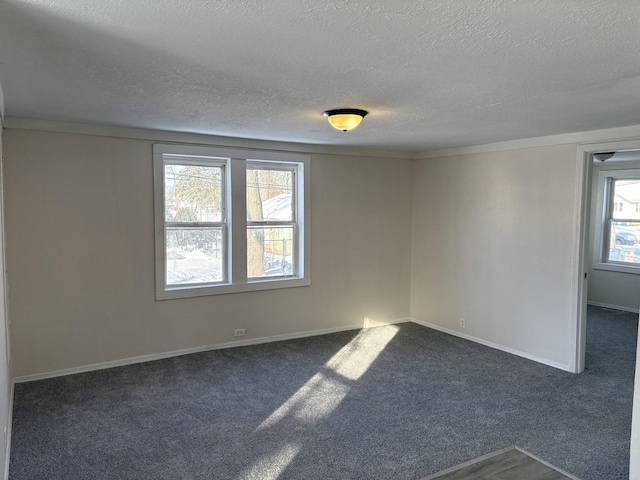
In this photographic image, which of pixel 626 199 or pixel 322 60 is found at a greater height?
pixel 322 60

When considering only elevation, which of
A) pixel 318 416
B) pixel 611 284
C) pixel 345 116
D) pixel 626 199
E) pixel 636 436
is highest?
pixel 345 116

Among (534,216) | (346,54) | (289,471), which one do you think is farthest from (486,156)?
(289,471)

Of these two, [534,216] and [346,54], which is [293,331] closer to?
[534,216]

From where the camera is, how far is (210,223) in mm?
5016

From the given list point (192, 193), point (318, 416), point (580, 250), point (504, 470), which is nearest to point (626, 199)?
point (580, 250)

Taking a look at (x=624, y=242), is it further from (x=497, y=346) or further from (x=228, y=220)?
(x=228, y=220)

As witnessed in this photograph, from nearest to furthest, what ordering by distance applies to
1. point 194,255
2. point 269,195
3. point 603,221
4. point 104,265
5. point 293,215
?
point 104,265
point 194,255
point 269,195
point 293,215
point 603,221

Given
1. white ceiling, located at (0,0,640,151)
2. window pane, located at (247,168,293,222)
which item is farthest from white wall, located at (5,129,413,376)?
white ceiling, located at (0,0,640,151)

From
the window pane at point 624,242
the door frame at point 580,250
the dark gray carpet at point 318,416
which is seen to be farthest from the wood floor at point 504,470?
the window pane at point 624,242

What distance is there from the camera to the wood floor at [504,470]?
8.68 ft

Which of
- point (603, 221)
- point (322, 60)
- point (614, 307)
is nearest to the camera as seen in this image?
point (322, 60)

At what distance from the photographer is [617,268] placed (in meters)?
7.29

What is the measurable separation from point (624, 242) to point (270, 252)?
5.78 m

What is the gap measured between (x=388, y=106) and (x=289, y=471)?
2.47m
